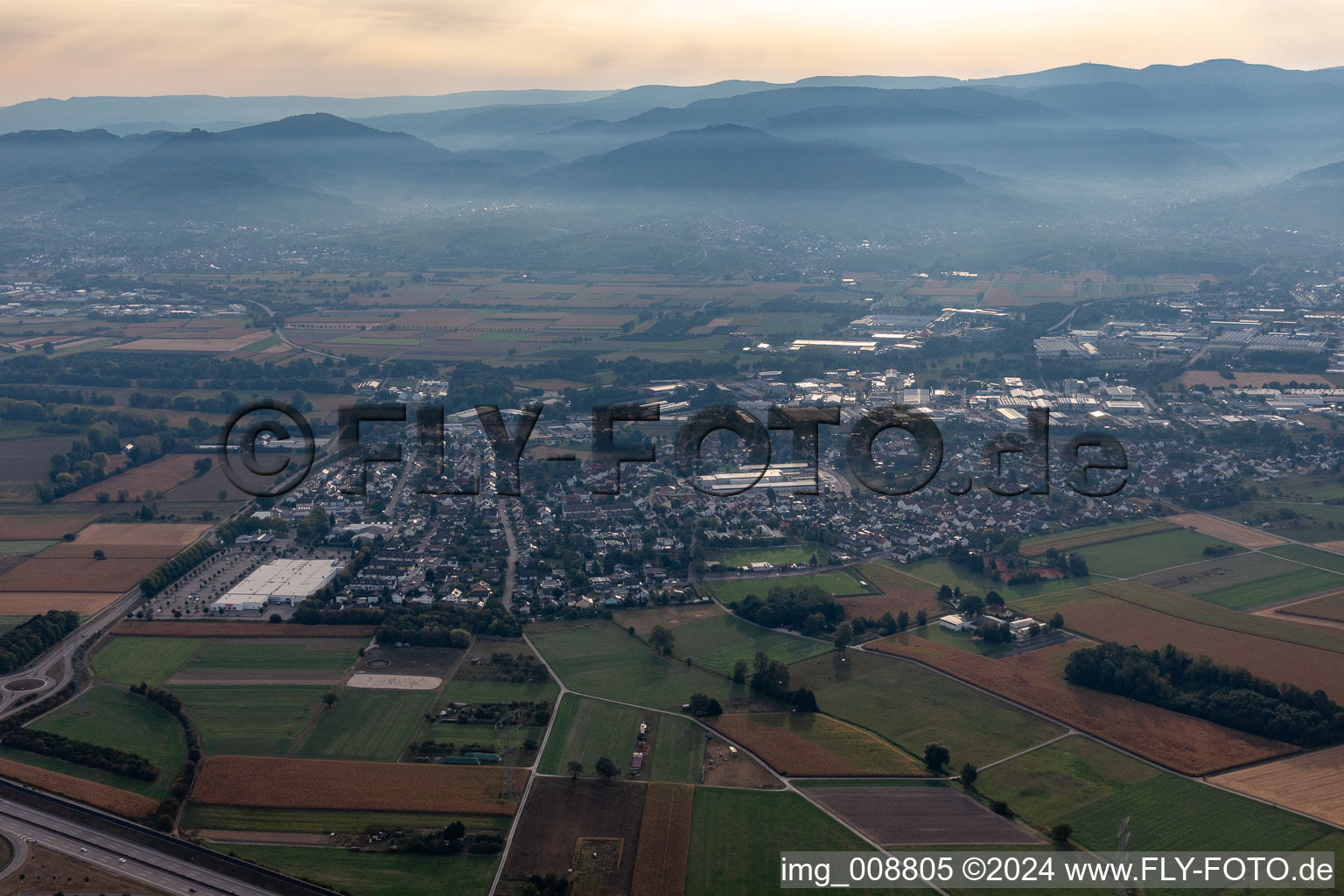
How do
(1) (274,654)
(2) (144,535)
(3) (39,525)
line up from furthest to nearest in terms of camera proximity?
(3) (39,525), (2) (144,535), (1) (274,654)

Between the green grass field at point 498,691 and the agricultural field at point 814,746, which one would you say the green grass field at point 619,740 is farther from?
the agricultural field at point 814,746

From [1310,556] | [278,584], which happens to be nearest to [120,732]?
[278,584]

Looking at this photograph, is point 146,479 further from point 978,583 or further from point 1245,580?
point 1245,580

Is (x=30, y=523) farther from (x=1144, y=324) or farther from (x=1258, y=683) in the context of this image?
(x=1144, y=324)

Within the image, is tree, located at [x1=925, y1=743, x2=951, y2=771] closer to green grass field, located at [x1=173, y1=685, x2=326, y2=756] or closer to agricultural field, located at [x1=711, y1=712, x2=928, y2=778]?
agricultural field, located at [x1=711, y1=712, x2=928, y2=778]

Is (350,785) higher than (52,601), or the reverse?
(52,601)
